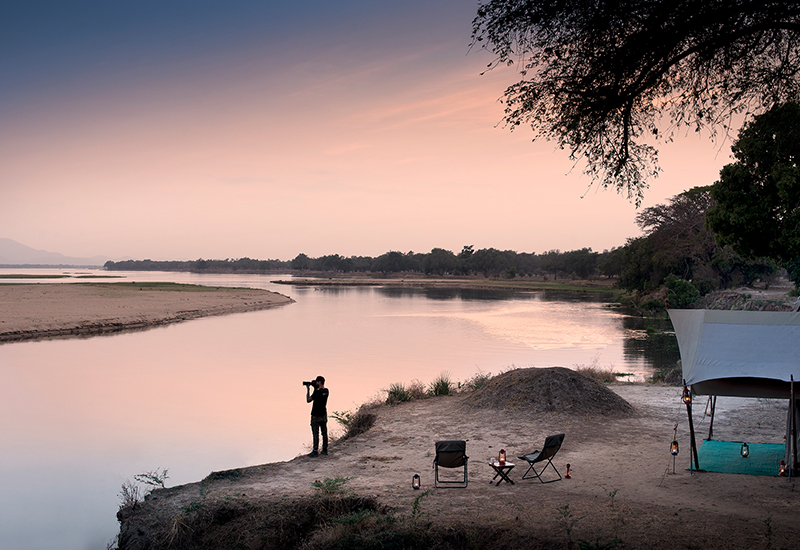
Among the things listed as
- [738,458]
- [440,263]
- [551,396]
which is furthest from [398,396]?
[440,263]

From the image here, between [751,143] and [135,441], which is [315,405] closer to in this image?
[135,441]

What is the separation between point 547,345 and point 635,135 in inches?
1034

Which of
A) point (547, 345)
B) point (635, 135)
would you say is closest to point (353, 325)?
point (547, 345)

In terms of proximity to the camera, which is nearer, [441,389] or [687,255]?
[441,389]

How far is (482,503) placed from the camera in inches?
290

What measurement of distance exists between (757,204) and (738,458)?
14274 millimetres

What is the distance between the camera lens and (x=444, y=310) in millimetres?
59031

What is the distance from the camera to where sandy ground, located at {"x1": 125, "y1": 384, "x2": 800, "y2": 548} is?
246 inches

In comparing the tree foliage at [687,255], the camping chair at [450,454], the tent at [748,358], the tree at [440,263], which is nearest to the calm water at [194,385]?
the camping chair at [450,454]

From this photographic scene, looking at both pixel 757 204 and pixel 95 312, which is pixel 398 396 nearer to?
pixel 757 204

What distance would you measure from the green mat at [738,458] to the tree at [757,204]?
1112 centimetres

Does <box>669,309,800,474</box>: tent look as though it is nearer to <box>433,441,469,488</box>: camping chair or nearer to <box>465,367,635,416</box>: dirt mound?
<box>433,441,469,488</box>: camping chair

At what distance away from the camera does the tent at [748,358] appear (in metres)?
8.18

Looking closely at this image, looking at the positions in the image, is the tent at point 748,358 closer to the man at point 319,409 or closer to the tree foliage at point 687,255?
the man at point 319,409
